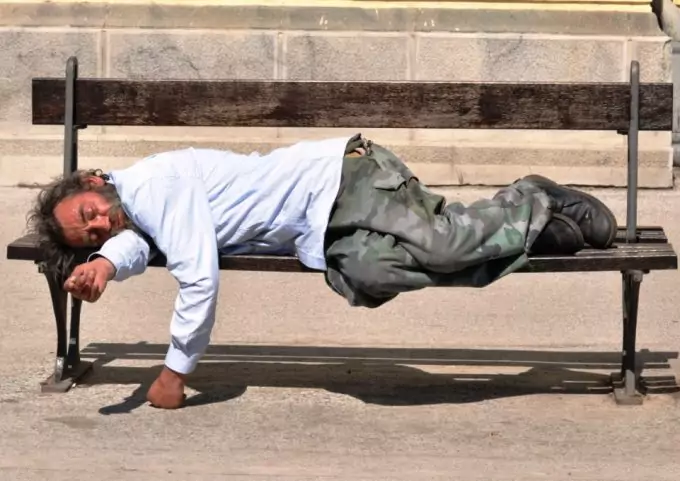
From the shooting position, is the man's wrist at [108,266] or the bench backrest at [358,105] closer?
the man's wrist at [108,266]

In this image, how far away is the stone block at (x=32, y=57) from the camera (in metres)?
7.99

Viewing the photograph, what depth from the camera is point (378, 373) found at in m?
4.87

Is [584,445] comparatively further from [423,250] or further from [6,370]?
[6,370]

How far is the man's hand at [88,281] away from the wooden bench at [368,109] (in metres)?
0.46

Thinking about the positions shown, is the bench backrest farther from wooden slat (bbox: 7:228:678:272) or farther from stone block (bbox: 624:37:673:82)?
stone block (bbox: 624:37:673:82)

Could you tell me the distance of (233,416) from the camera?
4316 mm

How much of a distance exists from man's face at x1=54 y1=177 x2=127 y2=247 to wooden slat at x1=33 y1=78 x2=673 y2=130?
1.79ft

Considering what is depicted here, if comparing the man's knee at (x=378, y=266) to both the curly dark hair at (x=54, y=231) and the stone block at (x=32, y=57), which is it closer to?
the curly dark hair at (x=54, y=231)

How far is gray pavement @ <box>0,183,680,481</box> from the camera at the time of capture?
3.89m

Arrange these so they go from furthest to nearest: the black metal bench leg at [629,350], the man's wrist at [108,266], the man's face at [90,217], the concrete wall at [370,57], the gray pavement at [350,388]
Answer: the concrete wall at [370,57] → the black metal bench leg at [629,350] → the man's face at [90,217] → the man's wrist at [108,266] → the gray pavement at [350,388]

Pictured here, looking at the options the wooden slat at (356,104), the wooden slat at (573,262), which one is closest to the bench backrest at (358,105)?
the wooden slat at (356,104)

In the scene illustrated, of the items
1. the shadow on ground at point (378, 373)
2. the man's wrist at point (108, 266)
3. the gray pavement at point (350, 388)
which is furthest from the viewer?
the shadow on ground at point (378, 373)

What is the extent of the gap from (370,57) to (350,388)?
11.9 ft

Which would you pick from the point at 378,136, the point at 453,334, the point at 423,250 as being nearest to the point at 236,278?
the point at 453,334
